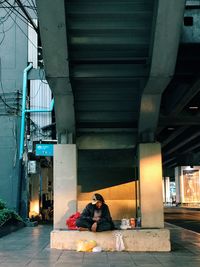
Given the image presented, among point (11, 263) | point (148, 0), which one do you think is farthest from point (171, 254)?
point (148, 0)

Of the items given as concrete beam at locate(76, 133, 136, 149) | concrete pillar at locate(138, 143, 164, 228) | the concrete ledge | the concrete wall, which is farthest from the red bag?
the concrete wall

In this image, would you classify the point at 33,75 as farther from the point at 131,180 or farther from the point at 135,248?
the point at 135,248

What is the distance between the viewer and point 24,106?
21.2 metres

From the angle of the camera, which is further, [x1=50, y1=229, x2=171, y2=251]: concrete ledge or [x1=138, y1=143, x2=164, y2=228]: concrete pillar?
[x1=138, y1=143, x2=164, y2=228]: concrete pillar

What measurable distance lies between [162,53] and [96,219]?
176 inches

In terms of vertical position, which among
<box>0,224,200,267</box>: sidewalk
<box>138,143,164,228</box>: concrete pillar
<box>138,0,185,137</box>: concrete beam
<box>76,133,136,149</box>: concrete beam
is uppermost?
<box>138,0,185,137</box>: concrete beam

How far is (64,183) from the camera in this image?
12070 millimetres

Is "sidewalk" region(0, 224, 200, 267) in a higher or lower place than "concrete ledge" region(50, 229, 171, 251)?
lower

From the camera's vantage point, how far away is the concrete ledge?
10.8 meters

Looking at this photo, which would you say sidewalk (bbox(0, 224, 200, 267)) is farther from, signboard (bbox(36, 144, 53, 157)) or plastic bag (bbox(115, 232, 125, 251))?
Answer: signboard (bbox(36, 144, 53, 157))

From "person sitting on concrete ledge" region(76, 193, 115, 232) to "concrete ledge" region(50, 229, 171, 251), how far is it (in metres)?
0.15

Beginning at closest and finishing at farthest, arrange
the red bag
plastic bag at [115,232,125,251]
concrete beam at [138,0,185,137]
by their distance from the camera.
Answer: concrete beam at [138,0,185,137]
plastic bag at [115,232,125,251]
the red bag

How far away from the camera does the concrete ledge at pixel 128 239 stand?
10.8m

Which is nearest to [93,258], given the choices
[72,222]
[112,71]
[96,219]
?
[96,219]
